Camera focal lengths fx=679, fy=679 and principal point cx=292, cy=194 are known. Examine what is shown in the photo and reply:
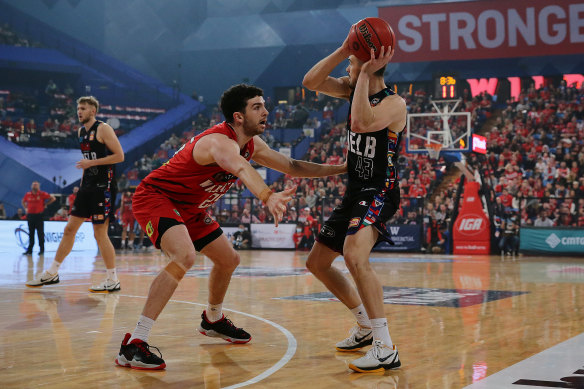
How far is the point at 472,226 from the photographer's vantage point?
19.9 metres

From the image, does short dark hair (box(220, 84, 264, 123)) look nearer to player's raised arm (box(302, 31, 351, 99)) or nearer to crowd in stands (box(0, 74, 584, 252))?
player's raised arm (box(302, 31, 351, 99))

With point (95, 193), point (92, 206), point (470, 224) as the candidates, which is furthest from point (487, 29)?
point (92, 206)

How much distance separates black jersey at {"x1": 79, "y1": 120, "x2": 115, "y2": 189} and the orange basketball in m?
5.04

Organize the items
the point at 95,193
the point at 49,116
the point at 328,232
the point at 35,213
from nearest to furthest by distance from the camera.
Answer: the point at 328,232
the point at 95,193
the point at 35,213
the point at 49,116

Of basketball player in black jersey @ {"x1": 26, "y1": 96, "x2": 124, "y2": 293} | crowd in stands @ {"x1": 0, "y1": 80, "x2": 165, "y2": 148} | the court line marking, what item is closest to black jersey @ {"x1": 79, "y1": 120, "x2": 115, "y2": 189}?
basketball player in black jersey @ {"x1": 26, "y1": 96, "x2": 124, "y2": 293}

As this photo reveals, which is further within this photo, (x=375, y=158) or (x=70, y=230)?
(x=70, y=230)

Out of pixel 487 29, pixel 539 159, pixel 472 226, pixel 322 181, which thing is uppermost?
pixel 487 29

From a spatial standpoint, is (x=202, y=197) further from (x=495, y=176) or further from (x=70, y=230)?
(x=495, y=176)

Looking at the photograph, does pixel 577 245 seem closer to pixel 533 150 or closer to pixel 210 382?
pixel 533 150

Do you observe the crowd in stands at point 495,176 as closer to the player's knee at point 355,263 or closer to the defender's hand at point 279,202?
the player's knee at point 355,263

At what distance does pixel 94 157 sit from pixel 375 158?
200 inches

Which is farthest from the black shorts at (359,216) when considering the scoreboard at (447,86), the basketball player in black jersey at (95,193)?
the scoreboard at (447,86)

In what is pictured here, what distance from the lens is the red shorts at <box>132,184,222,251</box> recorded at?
4.81 meters

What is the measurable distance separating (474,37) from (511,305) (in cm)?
2199
